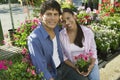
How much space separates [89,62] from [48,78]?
0.66 m

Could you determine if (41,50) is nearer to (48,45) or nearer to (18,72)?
(48,45)

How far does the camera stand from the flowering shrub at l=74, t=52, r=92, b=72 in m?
2.93

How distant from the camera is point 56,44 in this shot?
2.86m

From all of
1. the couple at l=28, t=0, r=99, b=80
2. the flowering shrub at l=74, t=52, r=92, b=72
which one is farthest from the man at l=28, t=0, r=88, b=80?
the flowering shrub at l=74, t=52, r=92, b=72

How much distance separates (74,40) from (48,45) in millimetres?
525

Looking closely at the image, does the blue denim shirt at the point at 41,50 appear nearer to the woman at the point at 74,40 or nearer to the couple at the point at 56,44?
the couple at the point at 56,44

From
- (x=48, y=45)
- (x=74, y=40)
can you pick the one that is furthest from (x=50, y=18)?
(x=74, y=40)

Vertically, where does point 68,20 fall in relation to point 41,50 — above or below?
above

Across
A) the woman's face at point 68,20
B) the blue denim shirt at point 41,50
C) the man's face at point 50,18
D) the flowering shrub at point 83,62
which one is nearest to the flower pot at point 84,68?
the flowering shrub at point 83,62

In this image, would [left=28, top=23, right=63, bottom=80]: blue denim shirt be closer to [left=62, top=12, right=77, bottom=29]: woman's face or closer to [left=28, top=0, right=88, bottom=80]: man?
[left=28, top=0, right=88, bottom=80]: man

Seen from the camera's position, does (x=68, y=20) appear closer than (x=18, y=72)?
No

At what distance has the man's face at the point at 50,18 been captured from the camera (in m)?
2.70

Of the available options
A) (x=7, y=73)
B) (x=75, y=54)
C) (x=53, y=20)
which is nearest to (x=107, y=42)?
(x=75, y=54)

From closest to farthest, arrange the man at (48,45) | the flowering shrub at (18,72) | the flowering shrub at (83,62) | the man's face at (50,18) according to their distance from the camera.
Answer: the flowering shrub at (18,72) < the man at (48,45) < the man's face at (50,18) < the flowering shrub at (83,62)
